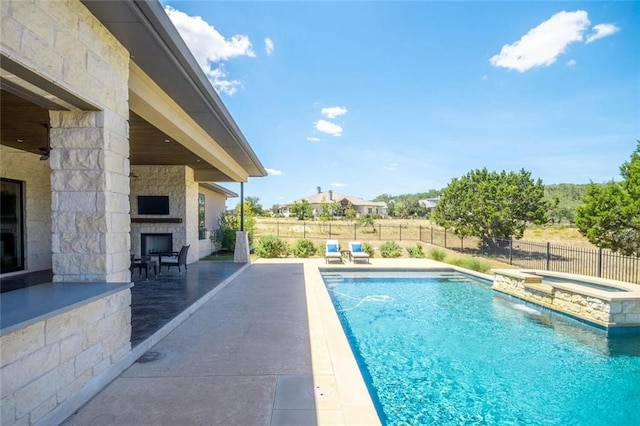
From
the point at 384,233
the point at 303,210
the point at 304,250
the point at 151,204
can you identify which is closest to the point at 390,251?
the point at 304,250

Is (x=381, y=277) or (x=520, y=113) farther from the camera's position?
(x=520, y=113)

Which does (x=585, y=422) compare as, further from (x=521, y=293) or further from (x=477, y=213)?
(x=477, y=213)

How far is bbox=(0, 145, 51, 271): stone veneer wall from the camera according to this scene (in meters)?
8.16

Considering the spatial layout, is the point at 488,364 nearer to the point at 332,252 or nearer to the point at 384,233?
the point at 332,252

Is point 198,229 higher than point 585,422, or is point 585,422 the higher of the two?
point 198,229

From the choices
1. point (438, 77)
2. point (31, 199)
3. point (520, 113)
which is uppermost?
point (438, 77)

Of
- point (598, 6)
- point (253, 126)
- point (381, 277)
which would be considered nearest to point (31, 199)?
point (381, 277)

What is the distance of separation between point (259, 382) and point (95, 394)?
1.57 m

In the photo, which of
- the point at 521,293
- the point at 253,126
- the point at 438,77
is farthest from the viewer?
the point at 253,126

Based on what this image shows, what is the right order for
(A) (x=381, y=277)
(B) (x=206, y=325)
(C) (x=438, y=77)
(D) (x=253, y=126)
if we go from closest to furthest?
1. (B) (x=206, y=325)
2. (A) (x=381, y=277)
3. (C) (x=438, y=77)
4. (D) (x=253, y=126)

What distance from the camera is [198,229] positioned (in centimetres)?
1391

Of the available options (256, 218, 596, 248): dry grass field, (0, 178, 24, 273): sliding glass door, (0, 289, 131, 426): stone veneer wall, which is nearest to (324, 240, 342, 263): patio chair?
(256, 218, 596, 248): dry grass field

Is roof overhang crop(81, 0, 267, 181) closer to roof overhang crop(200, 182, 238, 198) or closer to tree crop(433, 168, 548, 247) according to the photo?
roof overhang crop(200, 182, 238, 198)

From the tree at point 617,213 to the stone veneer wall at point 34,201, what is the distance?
19.1 m
